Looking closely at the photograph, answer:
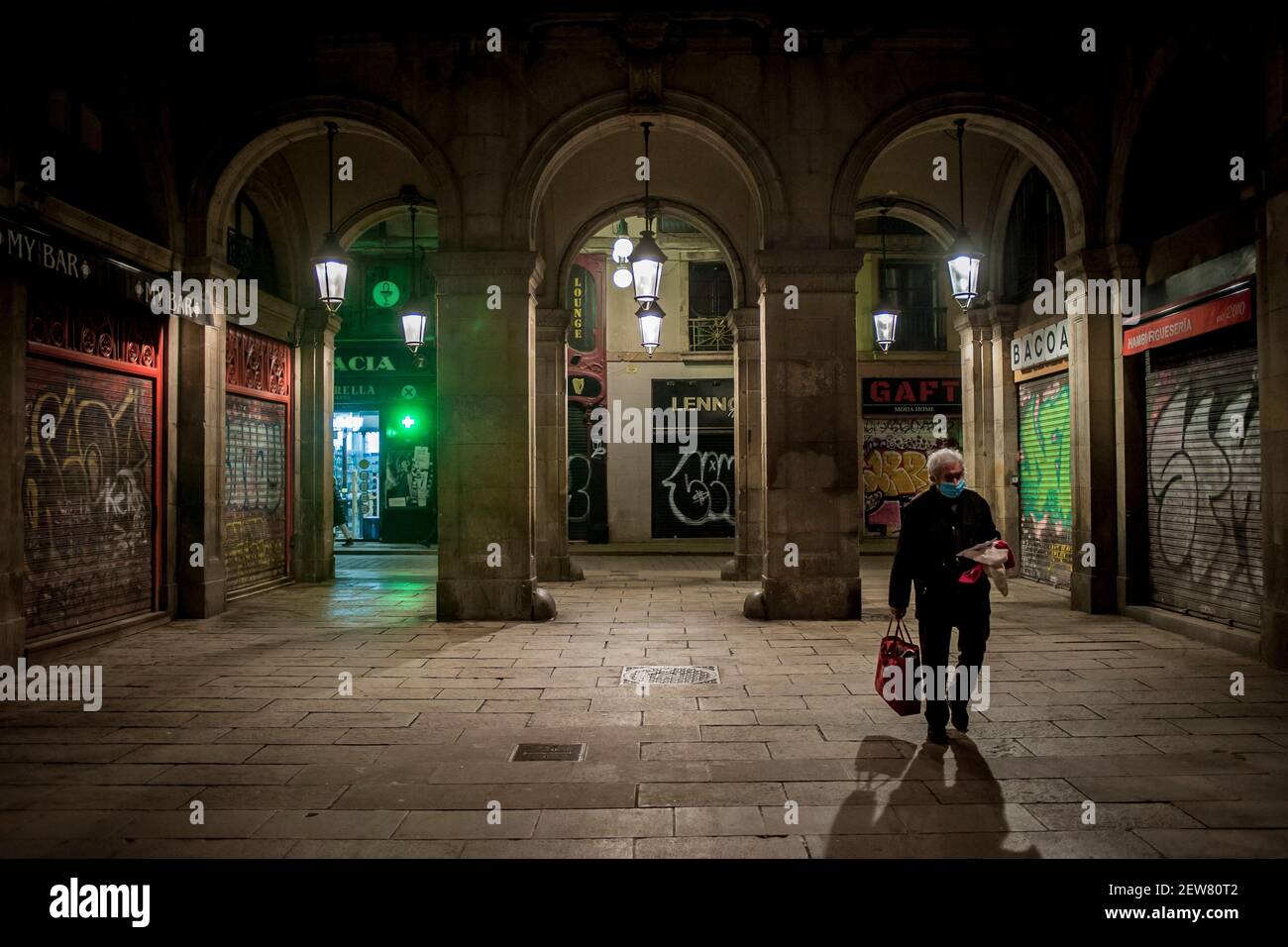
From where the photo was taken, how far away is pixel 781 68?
9.57 m

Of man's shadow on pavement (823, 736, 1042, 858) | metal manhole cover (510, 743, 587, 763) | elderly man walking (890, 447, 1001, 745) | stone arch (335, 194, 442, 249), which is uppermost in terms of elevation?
stone arch (335, 194, 442, 249)

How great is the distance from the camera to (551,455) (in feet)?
44.7

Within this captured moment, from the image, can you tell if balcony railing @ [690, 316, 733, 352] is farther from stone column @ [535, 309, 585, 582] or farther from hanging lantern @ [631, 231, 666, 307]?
hanging lantern @ [631, 231, 666, 307]

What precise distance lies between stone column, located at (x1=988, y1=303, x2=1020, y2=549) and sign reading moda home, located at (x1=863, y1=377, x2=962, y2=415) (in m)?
7.32

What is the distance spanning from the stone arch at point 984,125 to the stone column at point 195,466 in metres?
7.96

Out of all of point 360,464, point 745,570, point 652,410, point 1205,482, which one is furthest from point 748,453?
point 360,464

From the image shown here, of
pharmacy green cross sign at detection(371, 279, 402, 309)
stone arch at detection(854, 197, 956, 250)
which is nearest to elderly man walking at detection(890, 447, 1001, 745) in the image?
stone arch at detection(854, 197, 956, 250)

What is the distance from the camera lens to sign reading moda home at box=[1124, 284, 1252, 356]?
24.7 feet

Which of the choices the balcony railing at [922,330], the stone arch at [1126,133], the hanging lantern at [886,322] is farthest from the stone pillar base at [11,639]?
the balcony railing at [922,330]

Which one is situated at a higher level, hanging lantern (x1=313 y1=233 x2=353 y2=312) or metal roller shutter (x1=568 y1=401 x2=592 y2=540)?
hanging lantern (x1=313 y1=233 x2=353 y2=312)

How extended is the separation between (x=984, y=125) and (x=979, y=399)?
493 centimetres

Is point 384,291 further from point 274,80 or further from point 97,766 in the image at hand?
point 97,766
